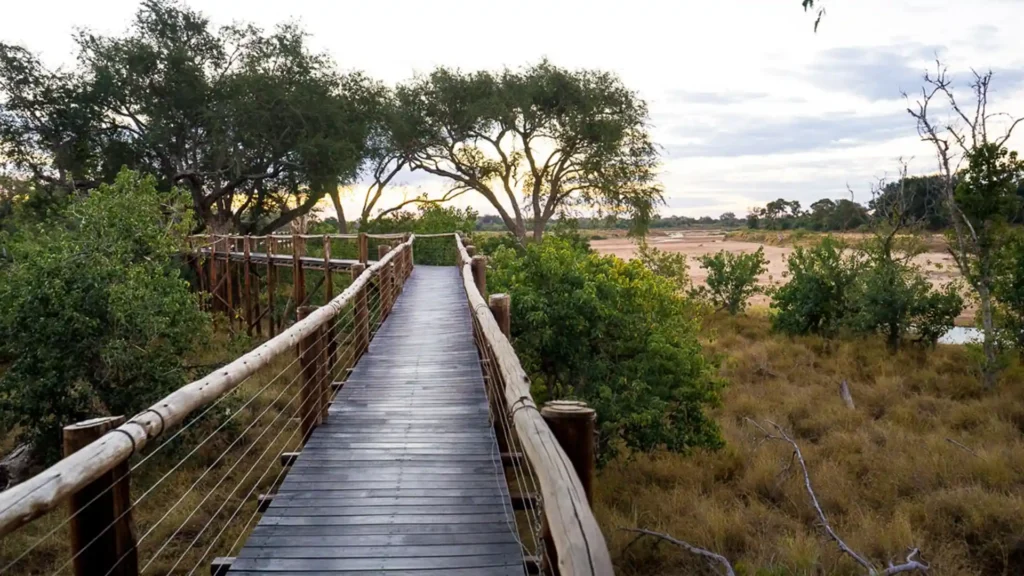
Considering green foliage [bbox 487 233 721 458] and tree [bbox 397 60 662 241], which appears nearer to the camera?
→ green foliage [bbox 487 233 721 458]

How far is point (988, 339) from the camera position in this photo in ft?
49.3

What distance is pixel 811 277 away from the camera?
21.3 metres

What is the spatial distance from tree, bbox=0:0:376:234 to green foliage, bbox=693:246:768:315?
564 inches

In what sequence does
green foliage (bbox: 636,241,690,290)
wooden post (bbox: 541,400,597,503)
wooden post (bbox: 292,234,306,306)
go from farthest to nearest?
green foliage (bbox: 636,241,690,290) < wooden post (bbox: 292,234,306,306) < wooden post (bbox: 541,400,597,503)

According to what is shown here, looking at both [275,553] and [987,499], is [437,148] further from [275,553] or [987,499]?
[275,553]

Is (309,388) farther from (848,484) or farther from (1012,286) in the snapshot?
(1012,286)

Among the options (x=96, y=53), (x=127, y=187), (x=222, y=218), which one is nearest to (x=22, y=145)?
(x=96, y=53)

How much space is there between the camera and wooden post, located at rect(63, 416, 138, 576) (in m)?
2.44

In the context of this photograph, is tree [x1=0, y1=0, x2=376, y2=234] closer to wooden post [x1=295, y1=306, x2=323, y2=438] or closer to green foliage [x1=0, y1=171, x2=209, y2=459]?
green foliage [x1=0, y1=171, x2=209, y2=459]

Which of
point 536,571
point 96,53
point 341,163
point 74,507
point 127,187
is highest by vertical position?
point 96,53

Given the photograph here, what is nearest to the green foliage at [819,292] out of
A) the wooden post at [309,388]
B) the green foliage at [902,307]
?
the green foliage at [902,307]

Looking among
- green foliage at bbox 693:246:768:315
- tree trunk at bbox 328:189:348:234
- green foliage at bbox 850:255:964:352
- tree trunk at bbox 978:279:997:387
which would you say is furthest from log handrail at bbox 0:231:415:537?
tree trunk at bbox 328:189:348:234

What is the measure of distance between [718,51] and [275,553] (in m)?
14.5

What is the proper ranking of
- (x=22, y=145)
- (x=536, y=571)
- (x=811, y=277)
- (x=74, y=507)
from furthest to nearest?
(x=22, y=145) < (x=811, y=277) < (x=536, y=571) < (x=74, y=507)
